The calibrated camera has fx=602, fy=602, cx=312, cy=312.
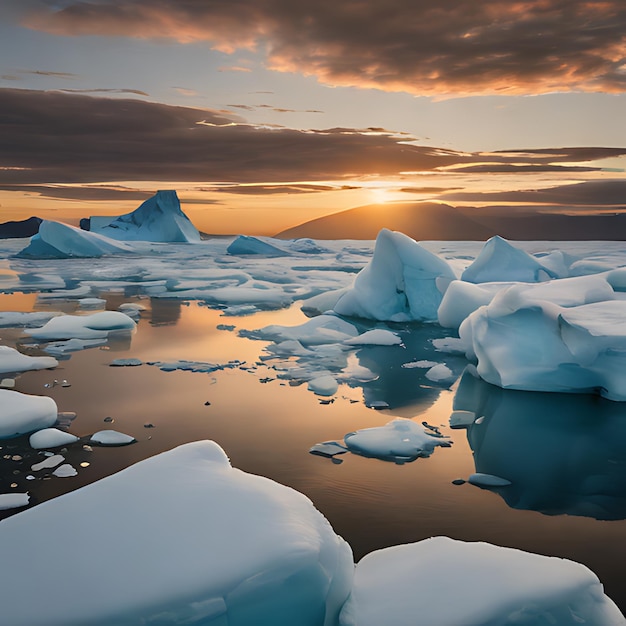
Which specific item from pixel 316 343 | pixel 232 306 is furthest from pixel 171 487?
pixel 232 306

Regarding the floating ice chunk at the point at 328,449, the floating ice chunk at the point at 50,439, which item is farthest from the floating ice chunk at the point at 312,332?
the floating ice chunk at the point at 50,439

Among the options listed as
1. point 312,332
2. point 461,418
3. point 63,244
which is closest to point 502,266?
point 312,332

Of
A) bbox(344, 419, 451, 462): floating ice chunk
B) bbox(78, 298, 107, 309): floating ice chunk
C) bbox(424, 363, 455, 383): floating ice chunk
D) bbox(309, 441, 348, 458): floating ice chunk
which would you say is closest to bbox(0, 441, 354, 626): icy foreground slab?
bbox(309, 441, 348, 458): floating ice chunk

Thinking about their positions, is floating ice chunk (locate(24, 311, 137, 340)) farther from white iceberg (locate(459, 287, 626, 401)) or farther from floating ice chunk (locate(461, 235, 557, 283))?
floating ice chunk (locate(461, 235, 557, 283))

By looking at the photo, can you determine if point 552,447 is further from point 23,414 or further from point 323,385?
point 23,414

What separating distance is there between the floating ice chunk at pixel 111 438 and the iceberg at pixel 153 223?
3140 centimetres

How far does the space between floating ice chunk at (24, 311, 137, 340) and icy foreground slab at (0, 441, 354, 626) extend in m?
6.60

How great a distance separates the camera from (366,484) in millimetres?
3777

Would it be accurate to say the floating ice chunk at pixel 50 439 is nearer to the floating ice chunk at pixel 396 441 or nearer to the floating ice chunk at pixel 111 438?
the floating ice chunk at pixel 111 438

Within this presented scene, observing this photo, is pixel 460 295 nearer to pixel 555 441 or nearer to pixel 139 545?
pixel 555 441

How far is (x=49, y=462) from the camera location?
13.1ft

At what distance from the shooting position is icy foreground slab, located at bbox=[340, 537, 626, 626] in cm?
208

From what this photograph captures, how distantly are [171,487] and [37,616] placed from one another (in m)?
0.70

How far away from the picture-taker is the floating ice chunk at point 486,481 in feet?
→ 12.6
